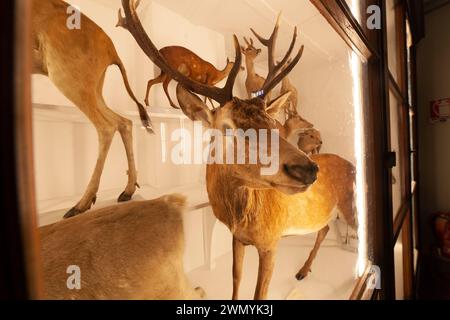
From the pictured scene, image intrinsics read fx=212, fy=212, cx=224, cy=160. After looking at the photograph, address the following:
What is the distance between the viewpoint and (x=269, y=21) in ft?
1.90

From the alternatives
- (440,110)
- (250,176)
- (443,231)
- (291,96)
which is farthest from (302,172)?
(440,110)

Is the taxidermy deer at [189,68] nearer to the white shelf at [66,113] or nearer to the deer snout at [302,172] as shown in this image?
the white shelf at [66,113]

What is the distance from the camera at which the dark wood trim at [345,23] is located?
2.16 feet

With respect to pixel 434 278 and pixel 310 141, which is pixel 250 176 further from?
pixel 434 278

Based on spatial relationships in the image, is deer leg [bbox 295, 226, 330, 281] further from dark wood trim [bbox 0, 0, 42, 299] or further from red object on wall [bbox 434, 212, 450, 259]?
red object on wall [bbox 434, 212, 450, 259]

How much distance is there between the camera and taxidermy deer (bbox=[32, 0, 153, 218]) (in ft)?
0.92

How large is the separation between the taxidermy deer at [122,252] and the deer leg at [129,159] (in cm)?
2

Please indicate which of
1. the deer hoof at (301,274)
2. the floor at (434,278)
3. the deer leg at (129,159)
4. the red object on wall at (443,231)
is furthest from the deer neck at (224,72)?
the red object on wall at (443,231)

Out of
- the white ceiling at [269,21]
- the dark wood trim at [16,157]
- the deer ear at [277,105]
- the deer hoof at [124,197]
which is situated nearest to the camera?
the dark wood trim at [16,157]

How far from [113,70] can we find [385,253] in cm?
129

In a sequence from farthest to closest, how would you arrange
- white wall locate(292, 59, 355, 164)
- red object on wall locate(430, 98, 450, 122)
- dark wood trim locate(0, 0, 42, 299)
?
red object on wall locate(430, 98, 450, 122)
white wall locate(292, 59, 355, 164)
dark wood trim locate(0, 0, 42, 299)

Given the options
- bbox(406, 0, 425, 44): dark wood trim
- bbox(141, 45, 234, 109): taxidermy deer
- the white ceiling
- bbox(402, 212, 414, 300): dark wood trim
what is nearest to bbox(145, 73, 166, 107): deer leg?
bbox(141, 45, 234, 109): taxidermy deer

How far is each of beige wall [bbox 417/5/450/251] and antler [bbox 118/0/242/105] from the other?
3.40m

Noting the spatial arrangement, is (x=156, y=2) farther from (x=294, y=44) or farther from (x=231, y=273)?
(x=231, y=273)
